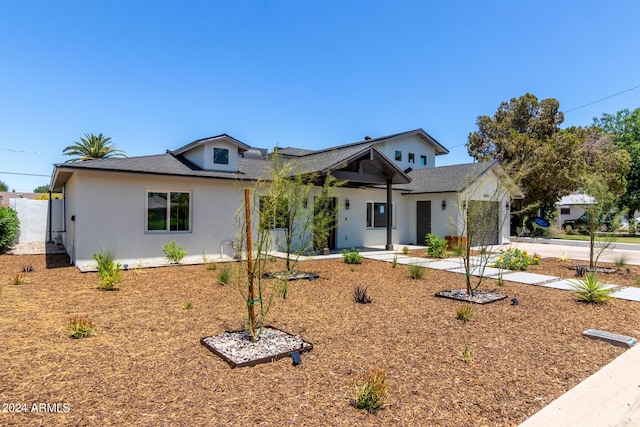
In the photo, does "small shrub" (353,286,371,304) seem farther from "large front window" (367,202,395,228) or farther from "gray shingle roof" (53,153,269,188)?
"large front window" (367,202,395,228)

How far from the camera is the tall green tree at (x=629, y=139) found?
1243 inches

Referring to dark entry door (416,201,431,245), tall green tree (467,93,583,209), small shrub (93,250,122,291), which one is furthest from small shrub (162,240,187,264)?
tall green tree (467,93,583,209)

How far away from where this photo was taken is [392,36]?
14930 mm

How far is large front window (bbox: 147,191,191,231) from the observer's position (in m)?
11.6

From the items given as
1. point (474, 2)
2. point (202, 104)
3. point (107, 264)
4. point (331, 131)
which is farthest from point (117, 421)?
point (331, 131)

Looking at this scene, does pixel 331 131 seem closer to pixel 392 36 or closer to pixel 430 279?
pixel 392 36

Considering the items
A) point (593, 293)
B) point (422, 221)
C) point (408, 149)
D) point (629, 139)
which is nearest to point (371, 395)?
point (593, 293)

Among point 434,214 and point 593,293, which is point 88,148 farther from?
point 593,293

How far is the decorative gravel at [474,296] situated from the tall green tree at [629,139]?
26160mm

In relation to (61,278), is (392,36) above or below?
above

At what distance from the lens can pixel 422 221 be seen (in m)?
19.5

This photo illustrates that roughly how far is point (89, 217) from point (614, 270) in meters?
15.6

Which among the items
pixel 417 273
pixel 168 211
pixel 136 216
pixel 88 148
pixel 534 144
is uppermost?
pixel 88 148

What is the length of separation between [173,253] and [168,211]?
1498 millimetres
